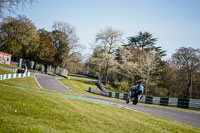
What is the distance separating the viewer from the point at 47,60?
179 feet

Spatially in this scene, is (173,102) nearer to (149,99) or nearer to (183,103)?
(183,103)

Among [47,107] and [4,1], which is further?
[4,1]

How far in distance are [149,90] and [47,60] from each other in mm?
32504

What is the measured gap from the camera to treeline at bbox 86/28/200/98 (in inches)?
1580

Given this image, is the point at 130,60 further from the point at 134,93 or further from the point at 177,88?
the point at 134,93

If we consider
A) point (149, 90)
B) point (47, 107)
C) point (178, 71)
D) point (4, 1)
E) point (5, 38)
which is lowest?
point (149, 90)

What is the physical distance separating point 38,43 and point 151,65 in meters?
37.2

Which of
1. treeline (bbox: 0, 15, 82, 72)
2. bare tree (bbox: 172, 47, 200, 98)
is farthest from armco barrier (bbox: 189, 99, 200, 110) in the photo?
treeline (bbox: 0, 15, 82, 72)

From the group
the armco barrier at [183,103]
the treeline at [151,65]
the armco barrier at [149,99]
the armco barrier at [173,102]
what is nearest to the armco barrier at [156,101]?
the armco barrier at [149,99]

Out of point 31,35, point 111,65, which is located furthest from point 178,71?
point 31,35

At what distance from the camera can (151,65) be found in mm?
→ 44625

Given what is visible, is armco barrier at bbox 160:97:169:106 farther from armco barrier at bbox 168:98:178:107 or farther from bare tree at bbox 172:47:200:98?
bare tree at bbox 172:47:200:98

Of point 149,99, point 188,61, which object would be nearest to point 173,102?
point 149,99

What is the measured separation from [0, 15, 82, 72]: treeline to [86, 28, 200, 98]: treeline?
10498 mm
